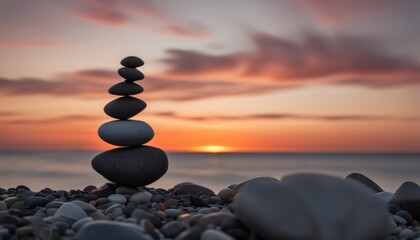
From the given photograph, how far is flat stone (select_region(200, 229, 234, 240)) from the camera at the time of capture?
420 cm

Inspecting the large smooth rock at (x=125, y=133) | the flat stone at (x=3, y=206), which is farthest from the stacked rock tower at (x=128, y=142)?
the flat stone at (x=3, y=206)

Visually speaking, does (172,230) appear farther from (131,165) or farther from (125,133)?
(125,133)

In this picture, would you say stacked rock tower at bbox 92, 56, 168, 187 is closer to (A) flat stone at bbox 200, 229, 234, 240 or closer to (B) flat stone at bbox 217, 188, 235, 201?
(B) flat stone at bbox 217, 188, 235, 201

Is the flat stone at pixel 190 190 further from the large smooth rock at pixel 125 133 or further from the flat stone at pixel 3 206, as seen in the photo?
the flat stone at pixel 3 206

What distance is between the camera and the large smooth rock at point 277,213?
411 cm

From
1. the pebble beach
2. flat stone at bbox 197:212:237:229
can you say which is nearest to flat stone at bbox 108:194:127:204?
the pebble beach

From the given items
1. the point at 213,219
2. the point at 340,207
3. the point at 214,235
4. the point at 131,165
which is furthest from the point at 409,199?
the point at 131,165

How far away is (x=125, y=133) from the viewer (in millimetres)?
8023

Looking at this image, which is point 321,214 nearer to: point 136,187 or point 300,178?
point 300,178

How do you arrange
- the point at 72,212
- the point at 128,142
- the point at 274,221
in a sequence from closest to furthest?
1. the point at 274,221
2. the point at 72,212
3. the point at 128,142

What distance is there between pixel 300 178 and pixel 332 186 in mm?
287

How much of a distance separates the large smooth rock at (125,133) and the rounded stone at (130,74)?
27.7 inches

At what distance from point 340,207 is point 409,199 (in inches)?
116

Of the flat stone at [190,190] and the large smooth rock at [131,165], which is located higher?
the large smooth rock at [131,165]
